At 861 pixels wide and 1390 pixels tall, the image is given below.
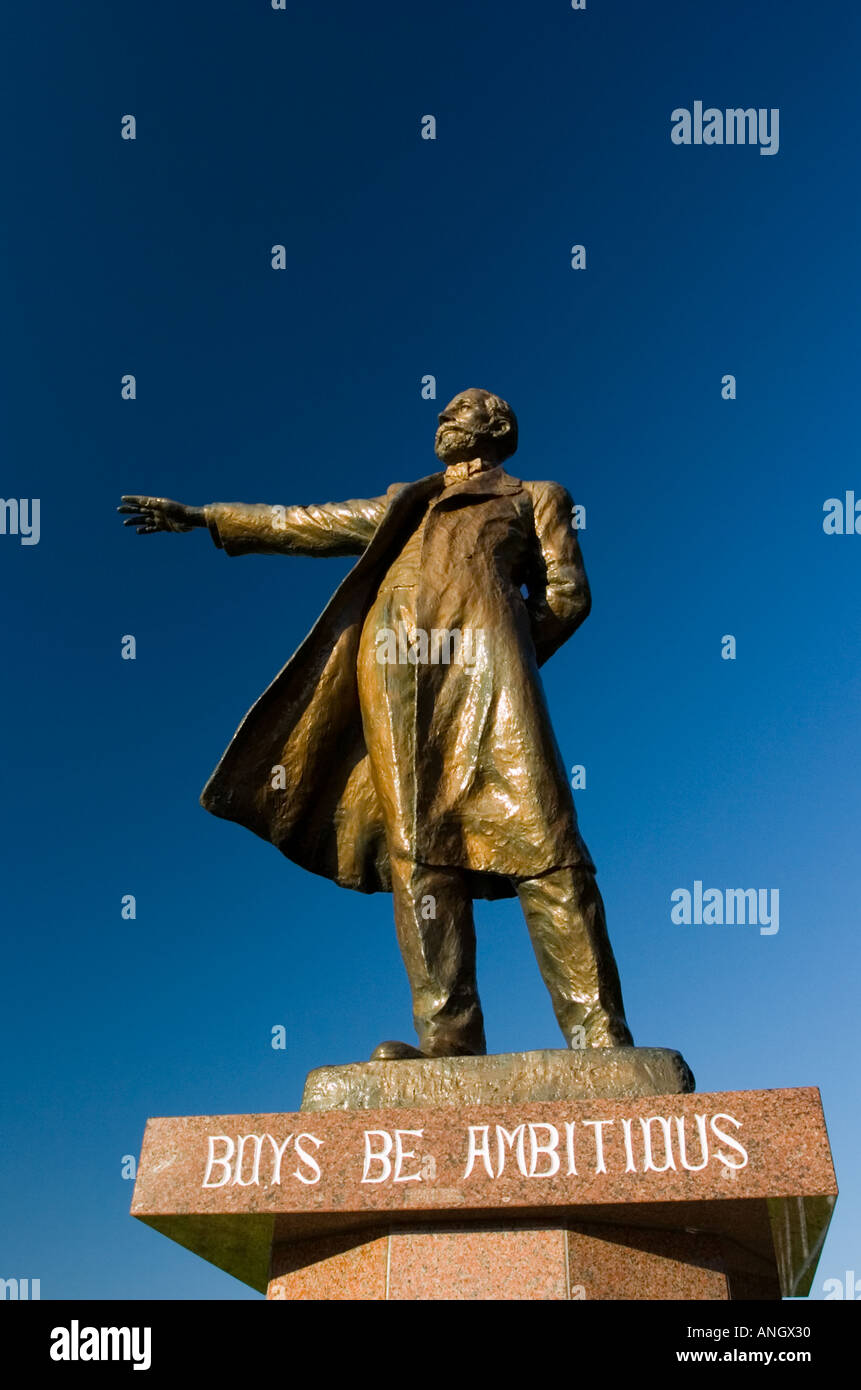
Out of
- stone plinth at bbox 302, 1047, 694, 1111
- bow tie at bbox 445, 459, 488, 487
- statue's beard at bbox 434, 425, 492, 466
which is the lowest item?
stone plinth at bbox 302, 1047, 694, 1111

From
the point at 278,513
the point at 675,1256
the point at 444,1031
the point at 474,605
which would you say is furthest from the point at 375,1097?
the point at 278,513

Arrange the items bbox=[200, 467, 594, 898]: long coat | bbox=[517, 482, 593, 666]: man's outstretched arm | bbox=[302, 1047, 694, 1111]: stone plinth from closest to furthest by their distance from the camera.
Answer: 1. bbox=[302, 1047, 694, 1111]: stone plinth
2. bbox=[200, 467, 594, 898]: long coat
3. bbox=[517, 482, 593, 666]: man's outstretched arm

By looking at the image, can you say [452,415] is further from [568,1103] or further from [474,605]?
[568,1103]

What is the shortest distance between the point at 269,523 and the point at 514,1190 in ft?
12.0

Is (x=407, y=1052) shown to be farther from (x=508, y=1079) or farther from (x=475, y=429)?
(x=475, y=429)

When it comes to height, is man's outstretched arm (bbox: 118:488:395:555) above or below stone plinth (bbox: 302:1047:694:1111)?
above

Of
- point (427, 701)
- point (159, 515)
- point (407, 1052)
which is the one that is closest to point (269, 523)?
point (159, 515)

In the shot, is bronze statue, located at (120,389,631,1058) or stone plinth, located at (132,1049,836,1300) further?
bronze statue, located at (120,389,631,1058)

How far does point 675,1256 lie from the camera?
15.0ft

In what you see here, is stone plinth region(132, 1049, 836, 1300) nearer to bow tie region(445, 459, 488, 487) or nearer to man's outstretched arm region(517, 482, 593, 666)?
man's outstretched arm region(517, 482, 593, 666)

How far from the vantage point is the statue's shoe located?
16.6ft

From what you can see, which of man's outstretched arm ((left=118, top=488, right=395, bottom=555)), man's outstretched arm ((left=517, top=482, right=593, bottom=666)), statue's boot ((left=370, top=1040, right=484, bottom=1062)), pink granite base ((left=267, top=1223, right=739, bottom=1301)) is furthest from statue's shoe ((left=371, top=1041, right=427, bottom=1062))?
man's outstretched arm ((left=118, top=488, right=395, bottom=555))

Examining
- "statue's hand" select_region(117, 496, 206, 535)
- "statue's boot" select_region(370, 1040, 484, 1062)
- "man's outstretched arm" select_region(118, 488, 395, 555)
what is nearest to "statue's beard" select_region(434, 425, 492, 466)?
"man's outstretched arm" select_region(118, 488, 395, 555)

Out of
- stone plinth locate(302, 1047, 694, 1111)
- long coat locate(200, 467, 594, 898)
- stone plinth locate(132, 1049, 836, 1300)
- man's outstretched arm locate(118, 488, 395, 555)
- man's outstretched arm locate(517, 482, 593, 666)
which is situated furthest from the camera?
man's outstretched arm locate(118, 488, 395, 555)
